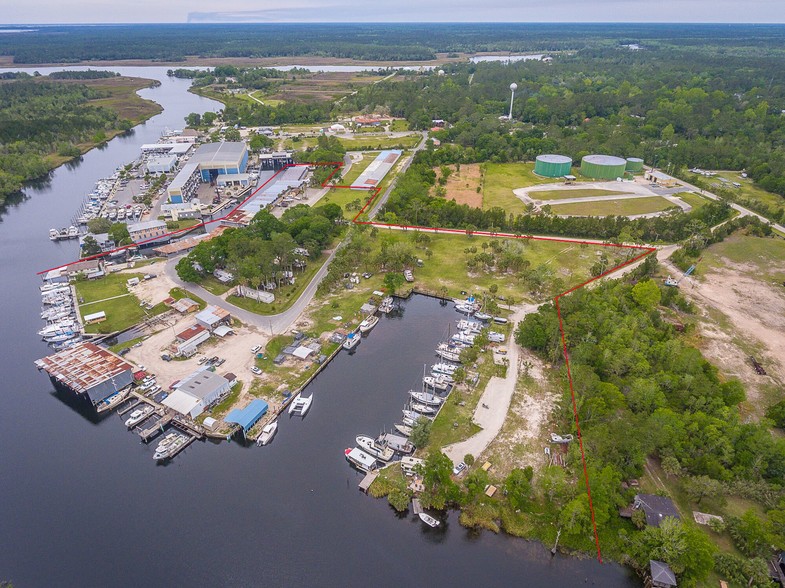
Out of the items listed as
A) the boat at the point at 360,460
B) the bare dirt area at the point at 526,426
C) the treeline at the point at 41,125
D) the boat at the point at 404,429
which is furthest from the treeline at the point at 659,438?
the treeline at the point at 41,125

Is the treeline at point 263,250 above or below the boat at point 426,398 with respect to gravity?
above

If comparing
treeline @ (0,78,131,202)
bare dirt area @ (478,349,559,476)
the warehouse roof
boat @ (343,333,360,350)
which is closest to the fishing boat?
bare dirt area @ (478,349,559,476)

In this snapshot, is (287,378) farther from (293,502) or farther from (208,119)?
(208,119)

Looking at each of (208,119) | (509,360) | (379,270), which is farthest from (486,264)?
(208,119)

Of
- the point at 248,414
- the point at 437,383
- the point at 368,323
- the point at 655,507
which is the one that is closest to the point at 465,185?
the point at 368,323

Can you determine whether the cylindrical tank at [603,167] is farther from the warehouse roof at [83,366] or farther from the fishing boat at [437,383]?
the warehouse roof at [83,366]
